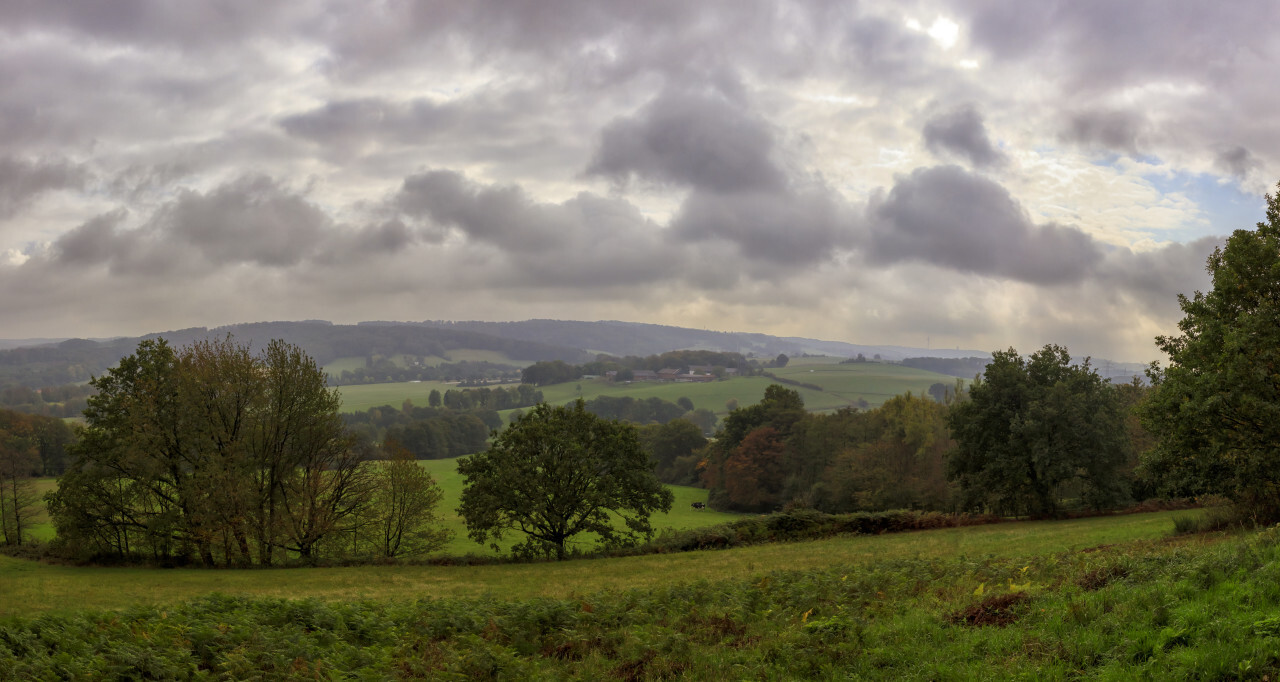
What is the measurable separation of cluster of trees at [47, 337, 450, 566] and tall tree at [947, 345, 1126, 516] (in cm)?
4129

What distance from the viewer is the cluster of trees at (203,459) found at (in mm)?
35594

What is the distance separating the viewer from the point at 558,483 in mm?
39719

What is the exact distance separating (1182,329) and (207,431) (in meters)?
47.2

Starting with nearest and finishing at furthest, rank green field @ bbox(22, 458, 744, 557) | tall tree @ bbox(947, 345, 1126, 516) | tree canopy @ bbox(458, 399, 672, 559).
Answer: tree canopy @ bbox(458, 399, 672, 559), tall tree @ bbox(947, 345, 1126, 516), green field @ bbox(22, 458, 744, 557)

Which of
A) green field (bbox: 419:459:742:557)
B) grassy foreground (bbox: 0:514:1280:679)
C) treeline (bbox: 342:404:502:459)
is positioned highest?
grassy foreground (bbox: 0:514:1280:679)

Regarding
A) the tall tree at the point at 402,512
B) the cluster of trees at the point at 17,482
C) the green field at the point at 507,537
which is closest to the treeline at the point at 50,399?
the cluster of trees at the point at 17,482

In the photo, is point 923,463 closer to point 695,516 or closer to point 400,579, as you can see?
point 695,516

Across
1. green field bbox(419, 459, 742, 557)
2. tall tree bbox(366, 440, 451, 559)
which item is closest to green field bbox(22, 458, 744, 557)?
green field bbox(419, 459, 742, 557)

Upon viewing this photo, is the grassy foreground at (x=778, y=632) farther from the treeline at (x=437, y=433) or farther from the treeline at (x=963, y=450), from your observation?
the treeline at (x=437, y=433)

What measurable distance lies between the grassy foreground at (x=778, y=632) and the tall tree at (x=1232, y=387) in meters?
9.89

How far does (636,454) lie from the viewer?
136ft

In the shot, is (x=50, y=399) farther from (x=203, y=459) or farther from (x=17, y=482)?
(x=203, y=459)

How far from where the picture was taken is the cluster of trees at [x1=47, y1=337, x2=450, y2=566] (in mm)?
35594

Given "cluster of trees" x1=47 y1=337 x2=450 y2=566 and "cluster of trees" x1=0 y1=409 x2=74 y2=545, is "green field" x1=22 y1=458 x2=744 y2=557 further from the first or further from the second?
"cluster of trees" x1=47 y1=337 x2=450 y2=566
